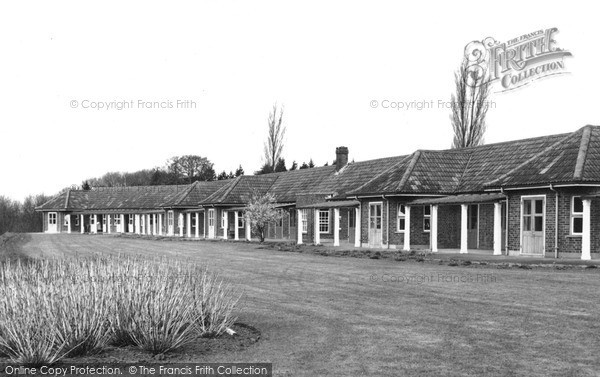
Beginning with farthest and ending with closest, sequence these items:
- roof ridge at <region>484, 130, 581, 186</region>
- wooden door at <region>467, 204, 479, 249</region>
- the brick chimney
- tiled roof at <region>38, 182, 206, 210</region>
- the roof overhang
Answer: tiled roof at <region>38, 182, 206, 210</region>, the brick chimney, wooden door at <region>467, 204, 479, 249</region>, roof ridge at <region>484, 130, 581, 186</region>, the roof overhang

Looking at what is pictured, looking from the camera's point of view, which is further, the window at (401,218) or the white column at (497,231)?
the window at (401,218)

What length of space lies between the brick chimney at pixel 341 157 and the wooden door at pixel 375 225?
40.0 feet

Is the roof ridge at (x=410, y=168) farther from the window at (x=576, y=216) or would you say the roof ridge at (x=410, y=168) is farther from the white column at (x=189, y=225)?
the white column at (x=189, y=225)

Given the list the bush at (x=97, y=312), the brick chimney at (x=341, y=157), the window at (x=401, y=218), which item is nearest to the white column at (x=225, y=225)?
the brick chimney at (x=341, y=157)

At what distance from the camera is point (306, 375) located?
8578mm

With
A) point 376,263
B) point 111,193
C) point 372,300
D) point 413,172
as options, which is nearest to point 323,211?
point 413,172

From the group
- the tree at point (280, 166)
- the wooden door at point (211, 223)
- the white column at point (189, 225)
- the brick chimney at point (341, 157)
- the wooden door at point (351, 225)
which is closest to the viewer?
the wooden door at point (351, 225)

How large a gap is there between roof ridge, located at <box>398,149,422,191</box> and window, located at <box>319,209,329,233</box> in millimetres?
9590

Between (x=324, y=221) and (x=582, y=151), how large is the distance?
66.7ft

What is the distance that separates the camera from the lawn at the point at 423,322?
30.0 ft

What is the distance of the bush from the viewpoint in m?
9.41

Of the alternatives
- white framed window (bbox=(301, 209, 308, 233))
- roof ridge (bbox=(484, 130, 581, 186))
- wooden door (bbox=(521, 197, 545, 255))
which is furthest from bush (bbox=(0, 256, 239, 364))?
white framed window (bbox=(301, 209, 308, 233))

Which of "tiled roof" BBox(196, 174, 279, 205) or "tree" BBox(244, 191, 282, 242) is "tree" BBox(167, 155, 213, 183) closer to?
"tiled roof" BBox(196, 174, 279, 205)

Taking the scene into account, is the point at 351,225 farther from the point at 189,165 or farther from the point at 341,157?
the point at 189,165
